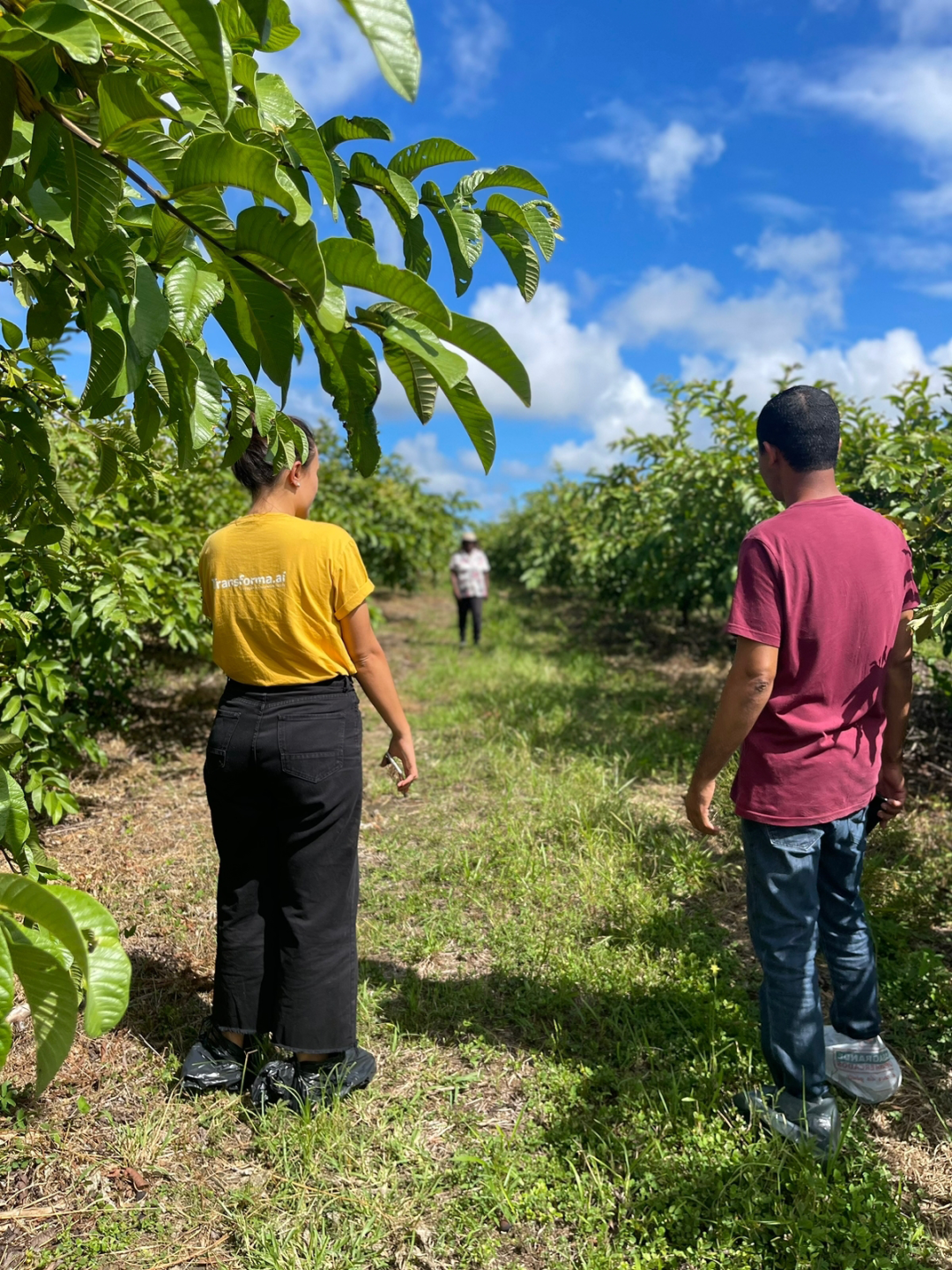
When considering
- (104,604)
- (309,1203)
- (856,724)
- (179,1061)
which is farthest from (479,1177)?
(104,604)

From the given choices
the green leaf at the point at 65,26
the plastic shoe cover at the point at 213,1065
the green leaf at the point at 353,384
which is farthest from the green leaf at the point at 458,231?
the plastic shoe cover at the point at 213,1065

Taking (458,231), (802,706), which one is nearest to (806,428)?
(802,706)

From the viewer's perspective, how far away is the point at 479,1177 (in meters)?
2.19

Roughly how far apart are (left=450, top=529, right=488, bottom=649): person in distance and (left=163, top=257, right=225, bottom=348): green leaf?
30.9 feet

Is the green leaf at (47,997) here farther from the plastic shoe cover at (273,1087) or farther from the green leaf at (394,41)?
the plastic shoe cover at (273,1087)

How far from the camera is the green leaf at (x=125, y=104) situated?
0.82m

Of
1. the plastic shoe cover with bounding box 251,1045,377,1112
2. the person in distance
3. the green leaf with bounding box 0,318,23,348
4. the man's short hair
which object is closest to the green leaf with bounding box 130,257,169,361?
the green leaf with bounding box 0,318,23,348

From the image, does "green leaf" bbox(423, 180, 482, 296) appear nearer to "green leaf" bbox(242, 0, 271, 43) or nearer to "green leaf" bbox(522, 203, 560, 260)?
"green leaf" bbox(522, 203, 560, 260)

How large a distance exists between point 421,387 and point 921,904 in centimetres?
335

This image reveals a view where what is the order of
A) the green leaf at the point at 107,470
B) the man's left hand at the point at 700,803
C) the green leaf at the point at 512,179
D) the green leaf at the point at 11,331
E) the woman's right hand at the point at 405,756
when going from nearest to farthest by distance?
the green leaf at the point at 512,179, the green leaf at the point at 107,470, the green leaf at the point at 11,331, the man's left hand at the point at 700,803, the woman's right hand at the point at 405,756

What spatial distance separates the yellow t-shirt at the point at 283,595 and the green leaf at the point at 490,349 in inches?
57.7

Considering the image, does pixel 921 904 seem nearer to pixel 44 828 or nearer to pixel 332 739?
pixel 332 739

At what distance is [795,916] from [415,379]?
5.66 feet

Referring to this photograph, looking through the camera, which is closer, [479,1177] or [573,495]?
[479,1177]
